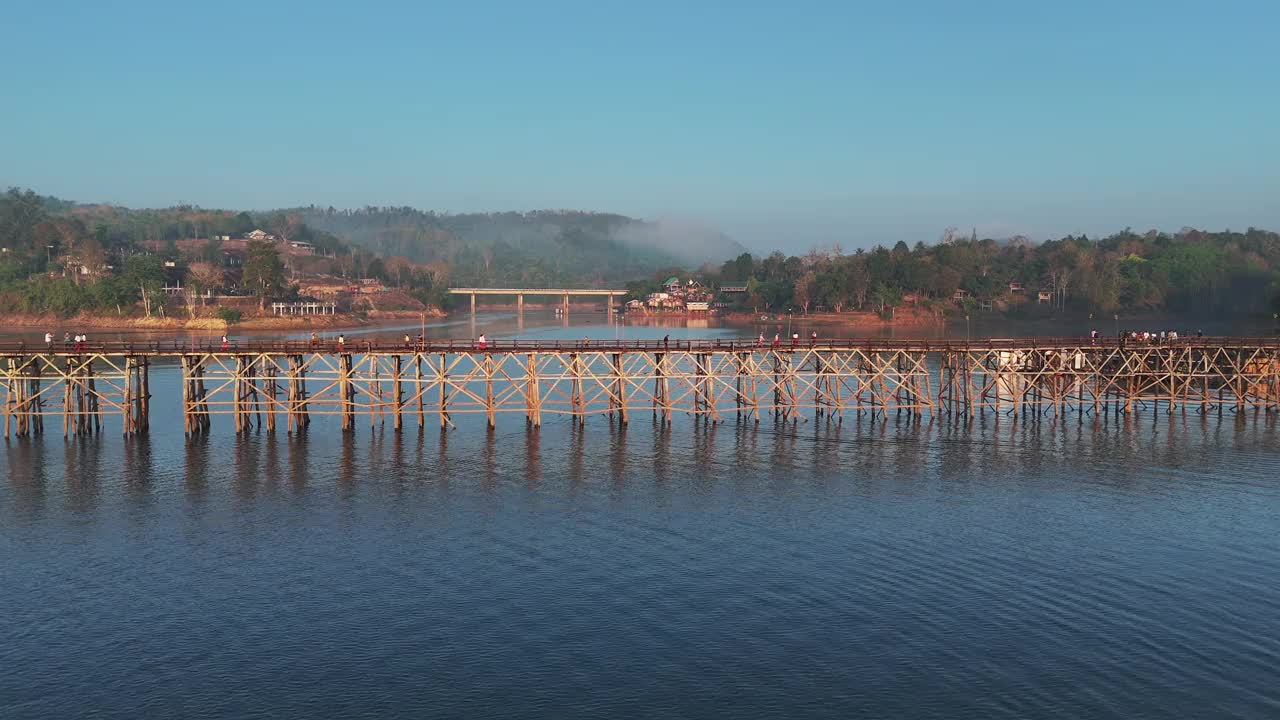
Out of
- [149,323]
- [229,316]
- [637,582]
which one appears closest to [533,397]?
[637,582]

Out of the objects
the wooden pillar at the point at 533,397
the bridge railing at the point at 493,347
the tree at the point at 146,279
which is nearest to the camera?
the bridge railing at the point at 493,347

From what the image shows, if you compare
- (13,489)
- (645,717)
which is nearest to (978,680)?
(645,717)

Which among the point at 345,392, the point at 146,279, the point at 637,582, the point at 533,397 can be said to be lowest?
the point at 637,582

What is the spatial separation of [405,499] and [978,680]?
87.3 feet

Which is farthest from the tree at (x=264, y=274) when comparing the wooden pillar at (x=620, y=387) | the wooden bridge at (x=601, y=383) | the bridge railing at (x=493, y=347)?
the wooden pillar at (x=620, y=387)

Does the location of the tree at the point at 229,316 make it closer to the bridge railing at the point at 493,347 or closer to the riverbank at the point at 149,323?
the riverbank at the point at 149,323

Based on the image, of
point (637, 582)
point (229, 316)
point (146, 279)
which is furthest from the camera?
point (146, 279)

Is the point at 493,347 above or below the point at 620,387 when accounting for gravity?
above

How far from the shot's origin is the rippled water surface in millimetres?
28594

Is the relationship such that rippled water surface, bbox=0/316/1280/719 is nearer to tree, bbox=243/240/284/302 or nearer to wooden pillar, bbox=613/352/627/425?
wooden pillar, bbox=613/352/627/425

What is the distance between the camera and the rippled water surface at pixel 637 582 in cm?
2859

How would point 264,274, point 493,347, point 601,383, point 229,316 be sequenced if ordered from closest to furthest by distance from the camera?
point 493,347 → point 601,383 → point 229,316 → point 264,274

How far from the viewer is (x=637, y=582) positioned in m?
36.7

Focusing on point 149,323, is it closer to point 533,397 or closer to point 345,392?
point 345,392
